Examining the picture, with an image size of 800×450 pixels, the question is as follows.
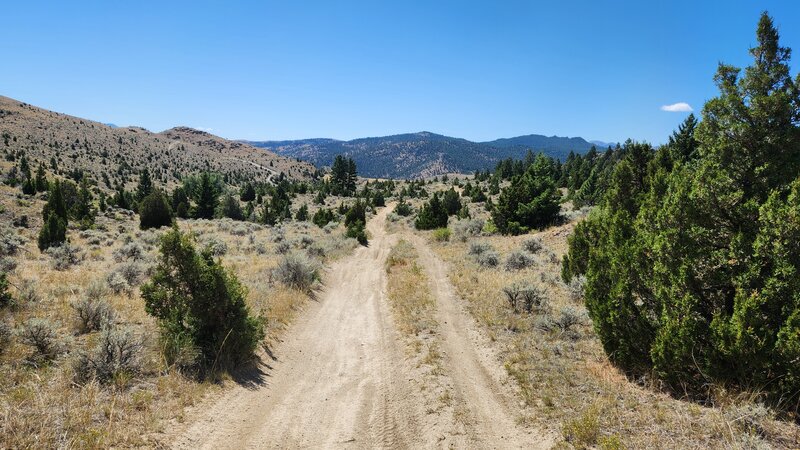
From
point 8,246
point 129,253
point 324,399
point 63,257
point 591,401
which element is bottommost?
point 324,399

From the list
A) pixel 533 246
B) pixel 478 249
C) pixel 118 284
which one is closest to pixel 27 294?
pixel 118 284

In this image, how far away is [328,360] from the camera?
10766mm

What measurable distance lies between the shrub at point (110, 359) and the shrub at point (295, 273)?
8.98 metres

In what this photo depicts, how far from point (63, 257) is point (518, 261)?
22.8 m

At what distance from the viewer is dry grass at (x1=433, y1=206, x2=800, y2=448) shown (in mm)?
5820

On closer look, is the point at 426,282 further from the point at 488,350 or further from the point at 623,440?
the point at 623,440

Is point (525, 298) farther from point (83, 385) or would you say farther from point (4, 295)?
point (4, 295)

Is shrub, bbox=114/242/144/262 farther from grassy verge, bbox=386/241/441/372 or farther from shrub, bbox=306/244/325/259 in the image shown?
grassy verge, bbox=386/241/441/372

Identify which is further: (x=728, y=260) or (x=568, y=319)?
(x=568, y=319)

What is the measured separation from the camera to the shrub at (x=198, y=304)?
867cm

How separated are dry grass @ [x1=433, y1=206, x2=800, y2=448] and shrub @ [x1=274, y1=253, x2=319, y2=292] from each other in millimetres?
7818

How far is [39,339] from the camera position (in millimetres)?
7617

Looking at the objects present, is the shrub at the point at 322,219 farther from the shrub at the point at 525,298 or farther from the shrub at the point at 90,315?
the shrub at the point at 90,315

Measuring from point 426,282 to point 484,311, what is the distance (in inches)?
210
